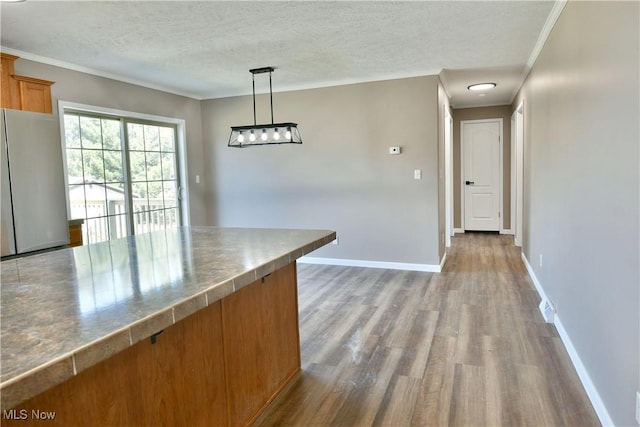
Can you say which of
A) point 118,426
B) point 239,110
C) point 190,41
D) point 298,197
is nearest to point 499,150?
point 298,197

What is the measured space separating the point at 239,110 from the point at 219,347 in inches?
183

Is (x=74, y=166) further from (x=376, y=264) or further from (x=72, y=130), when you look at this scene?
(x=376, y=264)

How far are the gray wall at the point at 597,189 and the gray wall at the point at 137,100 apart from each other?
446 cm

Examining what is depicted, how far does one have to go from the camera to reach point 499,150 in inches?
306

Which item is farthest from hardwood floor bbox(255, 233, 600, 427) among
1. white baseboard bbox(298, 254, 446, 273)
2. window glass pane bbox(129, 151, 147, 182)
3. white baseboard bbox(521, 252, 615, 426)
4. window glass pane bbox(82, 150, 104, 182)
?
window glass pane bbox(82, 150, 104, 182)

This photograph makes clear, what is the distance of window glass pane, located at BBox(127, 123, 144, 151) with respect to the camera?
16.5 ft

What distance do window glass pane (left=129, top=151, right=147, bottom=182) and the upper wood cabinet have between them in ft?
4.71

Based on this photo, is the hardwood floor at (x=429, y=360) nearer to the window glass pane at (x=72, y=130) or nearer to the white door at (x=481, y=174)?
the window glass pane at (x=72, y=130)

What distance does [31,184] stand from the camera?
11.1 ft

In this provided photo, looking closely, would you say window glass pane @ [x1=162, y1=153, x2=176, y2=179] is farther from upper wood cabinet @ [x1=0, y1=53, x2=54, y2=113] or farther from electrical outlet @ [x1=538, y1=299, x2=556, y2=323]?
electrical outlet @ [x1=538, y1=299, x2=556, y2=323]

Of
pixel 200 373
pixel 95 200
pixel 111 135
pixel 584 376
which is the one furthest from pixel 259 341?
pixel 111 135

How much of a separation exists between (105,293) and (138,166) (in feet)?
13.8

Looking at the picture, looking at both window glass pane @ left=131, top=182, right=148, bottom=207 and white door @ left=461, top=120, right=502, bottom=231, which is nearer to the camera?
window glass pane @ left=131, top=182, right=148, bottom=207

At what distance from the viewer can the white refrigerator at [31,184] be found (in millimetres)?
3188
